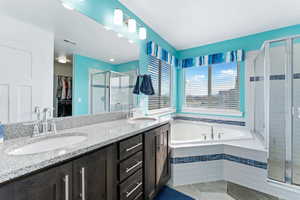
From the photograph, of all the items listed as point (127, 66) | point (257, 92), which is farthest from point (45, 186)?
point (257, 92)

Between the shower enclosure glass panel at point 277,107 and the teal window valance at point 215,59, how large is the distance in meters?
0.67

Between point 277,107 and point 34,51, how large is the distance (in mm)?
2868

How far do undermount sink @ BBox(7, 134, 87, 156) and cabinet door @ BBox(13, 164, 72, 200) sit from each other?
5.8 inches

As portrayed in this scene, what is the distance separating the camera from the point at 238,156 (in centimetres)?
183

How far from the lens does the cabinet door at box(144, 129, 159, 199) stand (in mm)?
1342

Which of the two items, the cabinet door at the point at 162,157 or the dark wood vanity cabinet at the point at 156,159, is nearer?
the dark wood vanity cabinet at the point at 156,159

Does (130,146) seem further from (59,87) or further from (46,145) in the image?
(59,87)

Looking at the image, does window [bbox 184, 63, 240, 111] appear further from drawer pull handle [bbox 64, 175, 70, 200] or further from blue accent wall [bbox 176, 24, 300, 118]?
drawer pull handle [bbox 64, 175, 70, 200]

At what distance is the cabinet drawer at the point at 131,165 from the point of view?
1.06 meters

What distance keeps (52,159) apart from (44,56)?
2.78ft

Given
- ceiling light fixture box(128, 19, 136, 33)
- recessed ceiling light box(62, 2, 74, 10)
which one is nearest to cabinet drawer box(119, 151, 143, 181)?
recessed ceiling light box(62, 2, 74, 10)

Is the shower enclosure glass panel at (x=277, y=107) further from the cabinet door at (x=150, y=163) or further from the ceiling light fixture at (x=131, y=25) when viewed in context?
the ceiling light fixture at (x=131, y=25)

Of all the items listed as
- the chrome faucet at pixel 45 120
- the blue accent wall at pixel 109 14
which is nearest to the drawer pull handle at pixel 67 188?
the chrome faucet at pixel 45 120

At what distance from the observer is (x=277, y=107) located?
76.9 inches
